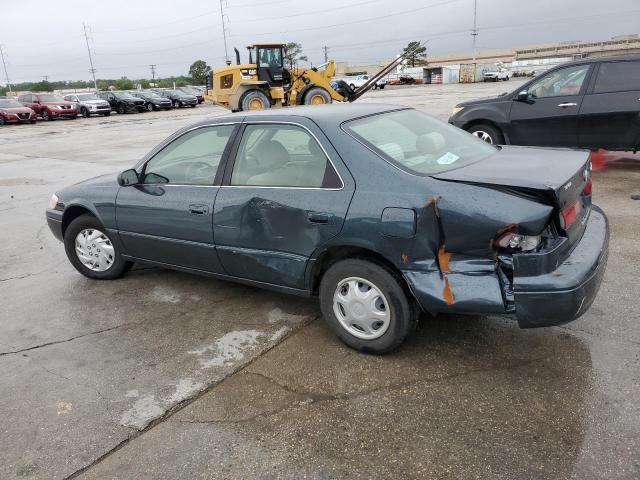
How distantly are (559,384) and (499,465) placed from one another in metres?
0.80

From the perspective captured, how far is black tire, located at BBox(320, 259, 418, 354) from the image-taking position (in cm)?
317

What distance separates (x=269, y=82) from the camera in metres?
21.0

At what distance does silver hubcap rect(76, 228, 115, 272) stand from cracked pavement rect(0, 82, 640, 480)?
383mm

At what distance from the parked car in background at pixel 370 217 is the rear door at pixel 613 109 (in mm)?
4856

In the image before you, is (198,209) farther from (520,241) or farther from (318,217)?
(520,241)

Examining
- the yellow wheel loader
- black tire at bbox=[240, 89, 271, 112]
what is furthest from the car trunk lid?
black tire at bbox=[240, 89, 271, 112]

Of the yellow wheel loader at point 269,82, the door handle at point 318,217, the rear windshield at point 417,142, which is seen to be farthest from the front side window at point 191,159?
the yellow wheel loader at point 269,82

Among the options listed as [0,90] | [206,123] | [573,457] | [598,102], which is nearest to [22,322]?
[206,123]

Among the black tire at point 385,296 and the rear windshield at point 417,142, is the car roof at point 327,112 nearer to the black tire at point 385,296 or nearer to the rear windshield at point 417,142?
the rear windshield at point 417,142

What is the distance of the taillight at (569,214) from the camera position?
9.68 feet

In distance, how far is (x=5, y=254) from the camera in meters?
6.04

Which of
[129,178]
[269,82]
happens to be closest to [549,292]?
[129,178]

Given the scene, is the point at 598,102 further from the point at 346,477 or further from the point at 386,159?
the point at 346,477

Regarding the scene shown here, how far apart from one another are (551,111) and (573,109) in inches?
12.1
